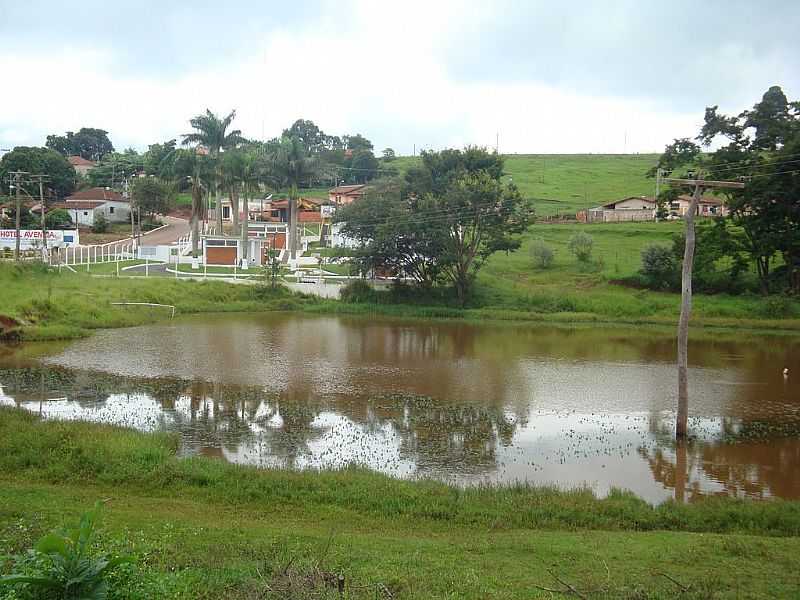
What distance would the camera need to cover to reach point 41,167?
86.6 metres

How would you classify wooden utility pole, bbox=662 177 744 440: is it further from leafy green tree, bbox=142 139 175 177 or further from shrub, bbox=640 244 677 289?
leafy green tree, bbox=142 139 175 177

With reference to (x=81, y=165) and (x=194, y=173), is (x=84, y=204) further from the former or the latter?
(x=81, y=165)

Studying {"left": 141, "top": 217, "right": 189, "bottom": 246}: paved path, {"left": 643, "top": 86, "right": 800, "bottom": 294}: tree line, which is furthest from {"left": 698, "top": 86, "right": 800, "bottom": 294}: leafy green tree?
{"left": 141, "top": 217, "right": 189, "bottom": 246}: paved path

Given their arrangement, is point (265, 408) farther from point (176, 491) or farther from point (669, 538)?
point (669, 538)

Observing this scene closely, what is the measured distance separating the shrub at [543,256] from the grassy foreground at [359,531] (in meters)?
42.9

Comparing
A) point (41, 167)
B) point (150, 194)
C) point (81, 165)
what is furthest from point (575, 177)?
point (81, 165)

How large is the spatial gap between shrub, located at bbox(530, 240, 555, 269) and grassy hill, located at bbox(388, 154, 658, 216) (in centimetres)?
2330

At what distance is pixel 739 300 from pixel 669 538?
128 ft

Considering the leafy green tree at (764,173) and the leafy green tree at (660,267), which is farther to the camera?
the leafy green tree at (660,267)

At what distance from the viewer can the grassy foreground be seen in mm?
8211

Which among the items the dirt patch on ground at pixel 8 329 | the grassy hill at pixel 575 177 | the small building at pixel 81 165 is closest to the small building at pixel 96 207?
the small building at pixel 81 165

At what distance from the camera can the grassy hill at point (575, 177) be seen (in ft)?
283

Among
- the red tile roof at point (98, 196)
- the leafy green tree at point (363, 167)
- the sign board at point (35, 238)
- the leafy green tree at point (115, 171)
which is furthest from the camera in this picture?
the leafy green tree at point (363, 167)

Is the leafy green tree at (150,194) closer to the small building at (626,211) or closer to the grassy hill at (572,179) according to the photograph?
the grassy hill at (572,179)
